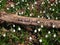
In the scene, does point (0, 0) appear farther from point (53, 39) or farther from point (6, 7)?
point (53, 39)

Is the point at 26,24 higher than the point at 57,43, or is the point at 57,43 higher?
the point at 26,24

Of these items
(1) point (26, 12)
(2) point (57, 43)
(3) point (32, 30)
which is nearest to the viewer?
(2) point (57, 43)

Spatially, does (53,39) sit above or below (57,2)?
below

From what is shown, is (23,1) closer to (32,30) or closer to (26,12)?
(26,12)

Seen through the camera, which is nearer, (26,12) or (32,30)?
(32,30)

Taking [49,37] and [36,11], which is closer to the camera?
[49,37]

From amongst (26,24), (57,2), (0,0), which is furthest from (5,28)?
(57,2)

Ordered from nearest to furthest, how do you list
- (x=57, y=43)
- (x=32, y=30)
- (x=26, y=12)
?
(x=57, y=43) < (x=32, y=30) < (x=26, y=12)

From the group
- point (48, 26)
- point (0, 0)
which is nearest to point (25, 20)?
point (48, 26)
